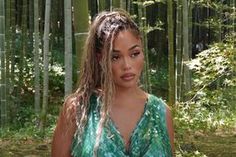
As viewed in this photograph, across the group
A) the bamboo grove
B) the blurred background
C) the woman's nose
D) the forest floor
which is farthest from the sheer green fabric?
the forest floor

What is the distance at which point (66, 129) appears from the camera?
1.27m

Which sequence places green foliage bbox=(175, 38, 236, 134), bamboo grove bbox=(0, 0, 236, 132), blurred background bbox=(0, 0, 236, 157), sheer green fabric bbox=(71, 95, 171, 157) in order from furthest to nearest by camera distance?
1. bamboo grove bbox=(0, 0, 236, 132)
2. blurred background bbox=(0, 0, 236, 157)
3. green foliage bbox=(175, 38, 236, 134)
4. sheer green fabric bbox=(71, 95, 171, 157)

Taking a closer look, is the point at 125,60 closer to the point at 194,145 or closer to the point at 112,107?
the point at 112,107

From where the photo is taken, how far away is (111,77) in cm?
128

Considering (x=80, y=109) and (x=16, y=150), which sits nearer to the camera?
(x=80, y=109)

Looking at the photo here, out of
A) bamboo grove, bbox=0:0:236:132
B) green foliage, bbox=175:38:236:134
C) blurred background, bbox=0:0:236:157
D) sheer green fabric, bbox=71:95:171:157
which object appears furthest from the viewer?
bamboo grove, bbox=0:0:236:132

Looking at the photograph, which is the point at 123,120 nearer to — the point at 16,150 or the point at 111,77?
the point at 111,77

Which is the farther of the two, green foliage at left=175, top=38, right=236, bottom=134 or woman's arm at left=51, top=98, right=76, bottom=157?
green foliage at left=175, top=38, right=236, bottom=134

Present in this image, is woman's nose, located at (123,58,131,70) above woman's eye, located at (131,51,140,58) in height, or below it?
below

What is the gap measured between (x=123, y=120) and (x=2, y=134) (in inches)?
232

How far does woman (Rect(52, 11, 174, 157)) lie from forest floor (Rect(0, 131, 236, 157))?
12.3 ft

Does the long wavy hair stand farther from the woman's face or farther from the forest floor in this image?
the forest floor

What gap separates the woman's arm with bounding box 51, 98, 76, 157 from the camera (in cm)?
127

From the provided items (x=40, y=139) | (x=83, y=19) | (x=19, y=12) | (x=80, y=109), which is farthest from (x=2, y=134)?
(x=19, y=12)
